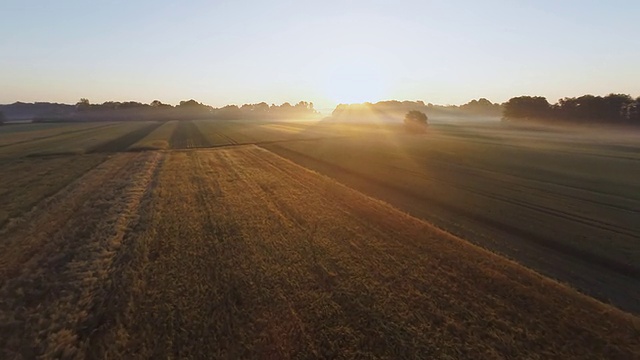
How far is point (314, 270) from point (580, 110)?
115135mm

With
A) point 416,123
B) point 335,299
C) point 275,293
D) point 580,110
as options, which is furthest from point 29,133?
point 580,110

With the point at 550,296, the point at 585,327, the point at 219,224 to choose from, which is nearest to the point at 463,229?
the point at 550,296

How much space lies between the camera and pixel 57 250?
12523mm

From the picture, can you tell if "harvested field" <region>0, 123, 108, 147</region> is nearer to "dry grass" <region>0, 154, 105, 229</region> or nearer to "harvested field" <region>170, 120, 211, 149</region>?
"harvested field" <region>170, 120, 211, 149</region>

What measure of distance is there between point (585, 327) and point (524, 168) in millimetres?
25240

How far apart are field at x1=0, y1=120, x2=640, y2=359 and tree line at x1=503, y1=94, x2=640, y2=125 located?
86.5 meters

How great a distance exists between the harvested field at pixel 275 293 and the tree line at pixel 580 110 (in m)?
102

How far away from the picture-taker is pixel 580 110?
98062 mm

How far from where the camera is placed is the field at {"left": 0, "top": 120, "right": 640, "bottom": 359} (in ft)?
26.0

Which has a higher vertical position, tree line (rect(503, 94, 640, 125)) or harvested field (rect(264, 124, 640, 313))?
tree line (rect(503, 94, 640, 125))

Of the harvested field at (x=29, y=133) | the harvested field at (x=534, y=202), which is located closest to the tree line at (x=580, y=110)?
the harvested field at (x=534, y=202)

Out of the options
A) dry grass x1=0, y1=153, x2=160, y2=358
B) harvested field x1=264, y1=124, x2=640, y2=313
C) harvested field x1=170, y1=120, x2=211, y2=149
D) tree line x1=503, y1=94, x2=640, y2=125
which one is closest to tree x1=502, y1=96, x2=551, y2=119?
tree line x1=503, y1=94, x2=640, y2=125

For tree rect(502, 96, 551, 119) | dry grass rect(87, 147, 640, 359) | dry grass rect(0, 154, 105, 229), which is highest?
tree rect(502, 96, 551, 119)

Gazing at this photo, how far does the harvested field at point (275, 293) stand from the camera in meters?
7.77
